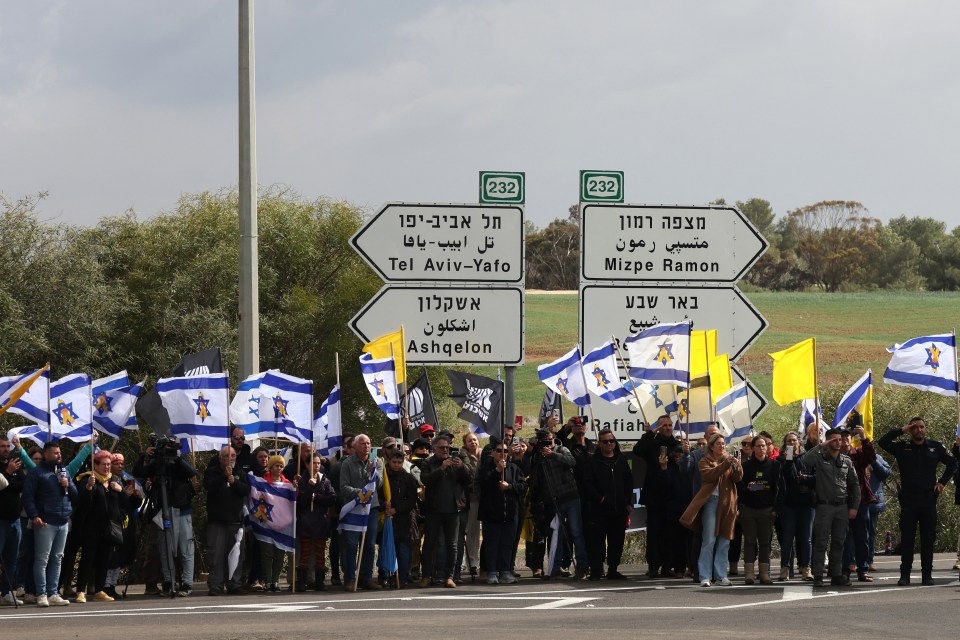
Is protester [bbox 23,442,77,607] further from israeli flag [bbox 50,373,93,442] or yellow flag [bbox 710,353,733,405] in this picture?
yellow flag [bbox 710,353,733,405]

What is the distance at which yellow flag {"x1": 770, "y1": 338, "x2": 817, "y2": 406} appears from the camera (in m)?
17.5

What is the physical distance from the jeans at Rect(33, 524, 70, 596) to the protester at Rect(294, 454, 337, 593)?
2651 millimetres

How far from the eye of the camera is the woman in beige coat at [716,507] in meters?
15.7

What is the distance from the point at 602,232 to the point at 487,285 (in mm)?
1650

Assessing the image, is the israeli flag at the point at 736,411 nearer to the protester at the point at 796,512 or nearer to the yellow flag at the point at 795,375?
the yellow flag at the point at 795,375

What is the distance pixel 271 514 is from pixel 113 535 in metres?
1.78

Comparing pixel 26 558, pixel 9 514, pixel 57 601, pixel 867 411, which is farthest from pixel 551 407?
pixel 9 514

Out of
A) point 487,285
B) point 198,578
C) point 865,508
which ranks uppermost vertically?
point 487,285

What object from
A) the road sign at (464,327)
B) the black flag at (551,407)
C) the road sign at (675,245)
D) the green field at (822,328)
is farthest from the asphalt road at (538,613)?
the green field at (822,328)

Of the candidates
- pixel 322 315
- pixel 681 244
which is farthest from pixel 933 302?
pixel 681 244

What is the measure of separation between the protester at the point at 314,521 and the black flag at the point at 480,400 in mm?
2446

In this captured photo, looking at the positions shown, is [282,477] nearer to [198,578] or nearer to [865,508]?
[198,578]

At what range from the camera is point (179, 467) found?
1562 cm

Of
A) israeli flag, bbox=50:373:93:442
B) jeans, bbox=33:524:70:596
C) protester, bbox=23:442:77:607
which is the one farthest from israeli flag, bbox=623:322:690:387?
jeans, bbox=33:524:70:596
